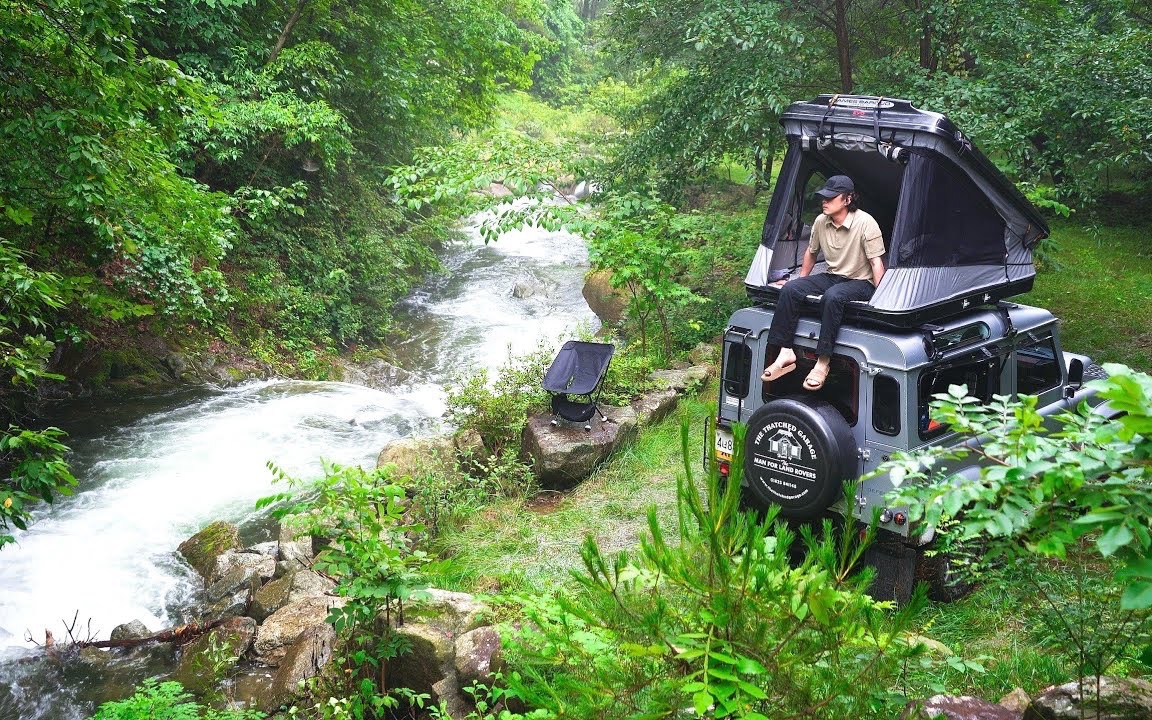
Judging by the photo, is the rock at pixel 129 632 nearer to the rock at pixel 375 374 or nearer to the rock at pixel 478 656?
the rock at pixel 478 656

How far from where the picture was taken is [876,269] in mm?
5980

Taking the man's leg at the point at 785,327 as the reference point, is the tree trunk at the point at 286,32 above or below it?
above

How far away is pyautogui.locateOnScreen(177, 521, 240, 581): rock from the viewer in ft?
25.0

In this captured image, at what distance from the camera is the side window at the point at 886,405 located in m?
5.11

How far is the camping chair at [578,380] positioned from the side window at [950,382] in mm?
4060

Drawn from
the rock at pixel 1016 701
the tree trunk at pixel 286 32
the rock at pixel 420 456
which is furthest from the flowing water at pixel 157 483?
the tree trunk at pixel 286 32

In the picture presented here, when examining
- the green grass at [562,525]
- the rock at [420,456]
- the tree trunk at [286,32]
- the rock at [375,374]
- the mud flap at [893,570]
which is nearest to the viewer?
the mud flap at [893,570]

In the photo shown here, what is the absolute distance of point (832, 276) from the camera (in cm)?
607

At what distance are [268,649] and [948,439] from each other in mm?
5231

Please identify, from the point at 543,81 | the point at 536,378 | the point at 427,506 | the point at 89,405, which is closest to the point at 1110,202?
the point at 536,378

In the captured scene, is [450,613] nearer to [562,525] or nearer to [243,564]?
[562,525]

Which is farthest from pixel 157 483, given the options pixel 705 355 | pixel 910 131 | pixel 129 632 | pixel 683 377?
pixel 910 131

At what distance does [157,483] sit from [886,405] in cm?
787

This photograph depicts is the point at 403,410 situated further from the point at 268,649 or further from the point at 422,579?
the point at 422,579
